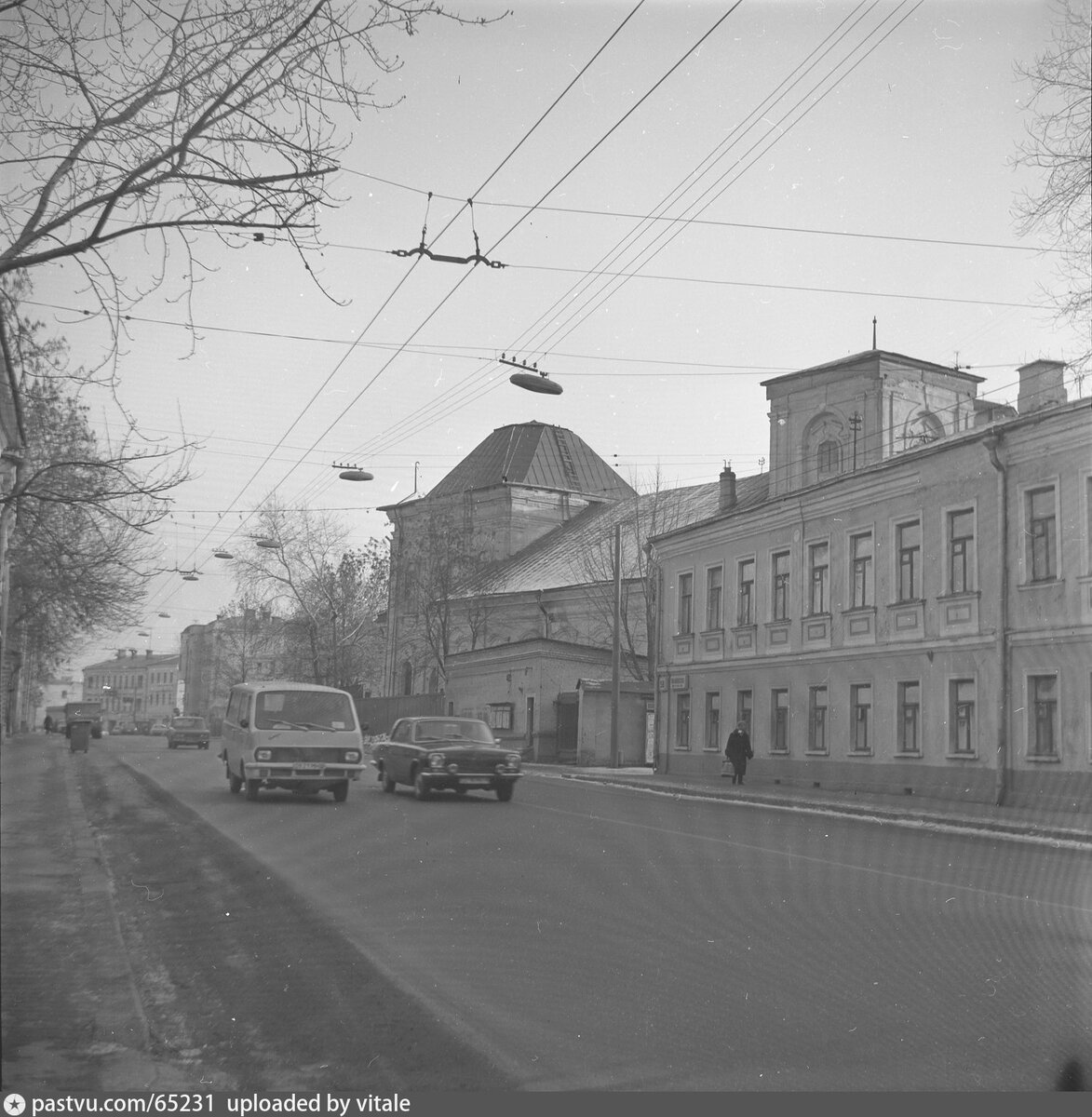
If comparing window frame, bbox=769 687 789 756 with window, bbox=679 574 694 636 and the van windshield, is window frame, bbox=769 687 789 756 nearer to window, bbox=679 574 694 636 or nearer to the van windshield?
window, bbox=679 574 694 636

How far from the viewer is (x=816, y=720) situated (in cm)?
3184

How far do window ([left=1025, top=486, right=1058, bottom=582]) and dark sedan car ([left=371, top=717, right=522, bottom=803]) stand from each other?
10594mm

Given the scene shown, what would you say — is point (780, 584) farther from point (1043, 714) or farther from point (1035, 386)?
point (1043, 714)

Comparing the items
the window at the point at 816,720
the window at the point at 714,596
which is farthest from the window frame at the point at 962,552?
the window at the point at 714,596

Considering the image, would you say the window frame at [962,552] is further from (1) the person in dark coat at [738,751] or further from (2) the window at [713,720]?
(2) the window at [713,720]

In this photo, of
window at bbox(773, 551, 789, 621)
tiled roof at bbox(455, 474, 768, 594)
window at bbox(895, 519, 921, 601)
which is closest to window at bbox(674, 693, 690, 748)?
window at bbox(773, 551, 789, 621)

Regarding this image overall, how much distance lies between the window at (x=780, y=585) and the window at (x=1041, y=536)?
9.39 metres

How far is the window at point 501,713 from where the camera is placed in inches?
1192

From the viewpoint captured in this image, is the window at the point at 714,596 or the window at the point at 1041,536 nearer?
the window at the point at 1041,536

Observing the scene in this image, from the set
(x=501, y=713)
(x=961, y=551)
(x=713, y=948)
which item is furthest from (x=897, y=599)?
(x=713, y=948)

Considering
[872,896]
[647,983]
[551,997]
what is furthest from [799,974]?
[872,896]

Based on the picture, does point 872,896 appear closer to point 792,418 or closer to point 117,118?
point 117,118

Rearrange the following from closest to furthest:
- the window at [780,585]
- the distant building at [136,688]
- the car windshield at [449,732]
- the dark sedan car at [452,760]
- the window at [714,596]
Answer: the dark sedan car at [452,760]
the car windshield at [449,732]
the window at [780,585]
the window at [714,596]
the distant building at [136,688]

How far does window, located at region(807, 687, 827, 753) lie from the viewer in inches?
1238
